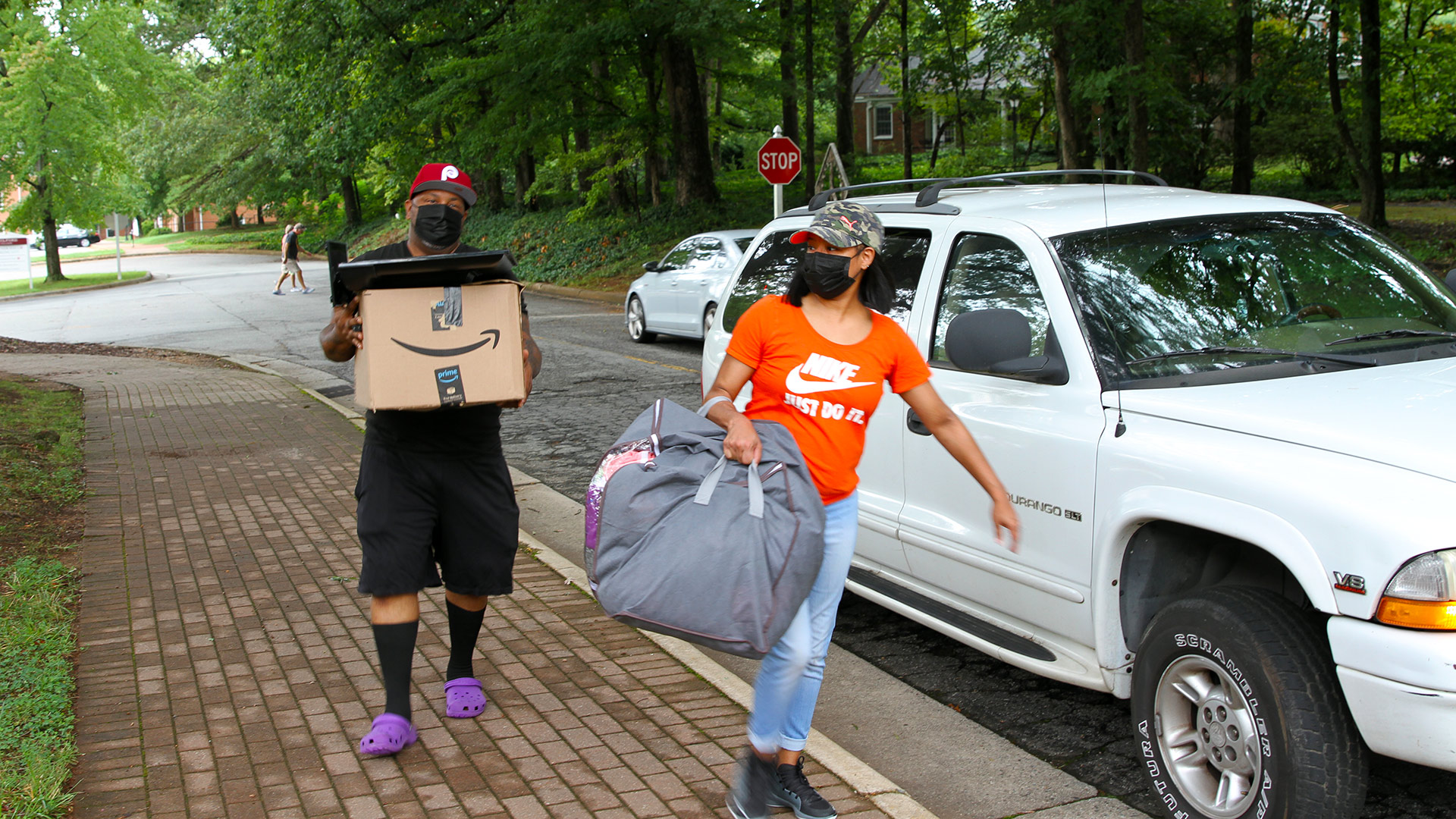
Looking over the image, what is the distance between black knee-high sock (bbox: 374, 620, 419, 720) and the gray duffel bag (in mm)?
1070

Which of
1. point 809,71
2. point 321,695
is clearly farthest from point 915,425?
point 809,71

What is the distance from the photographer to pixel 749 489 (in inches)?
119

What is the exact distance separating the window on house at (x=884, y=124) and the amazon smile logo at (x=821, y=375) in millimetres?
65079

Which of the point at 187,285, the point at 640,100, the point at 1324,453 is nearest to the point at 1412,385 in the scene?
the point at 1324,453

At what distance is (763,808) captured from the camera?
340 cm

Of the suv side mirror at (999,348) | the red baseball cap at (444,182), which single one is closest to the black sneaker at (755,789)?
the suv side mirror at (999,348)

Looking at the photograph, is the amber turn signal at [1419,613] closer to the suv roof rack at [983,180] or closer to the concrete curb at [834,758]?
the concrete curb at [834,758]

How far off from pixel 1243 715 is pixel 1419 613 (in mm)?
550

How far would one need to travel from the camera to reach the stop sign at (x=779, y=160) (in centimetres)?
1905

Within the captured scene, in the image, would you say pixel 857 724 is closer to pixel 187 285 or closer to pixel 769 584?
pixel 769 584

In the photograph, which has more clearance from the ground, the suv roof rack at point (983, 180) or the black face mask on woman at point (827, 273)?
the suv roof rack at point (983, 180)

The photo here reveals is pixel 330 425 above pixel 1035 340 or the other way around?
the other way around

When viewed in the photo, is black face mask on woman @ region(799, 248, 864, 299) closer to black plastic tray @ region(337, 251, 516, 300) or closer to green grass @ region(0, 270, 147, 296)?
black plastic tray @ region(337, 251, 516, 300)

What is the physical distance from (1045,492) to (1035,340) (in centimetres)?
60
